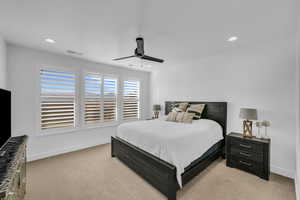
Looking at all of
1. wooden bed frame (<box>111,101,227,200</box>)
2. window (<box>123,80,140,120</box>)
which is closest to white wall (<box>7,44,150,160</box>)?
wooden bed frame (<box>111,101,227,200</box>)

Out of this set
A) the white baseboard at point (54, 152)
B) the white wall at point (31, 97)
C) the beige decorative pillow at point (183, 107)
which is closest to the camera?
the white wall at point (31, 97)

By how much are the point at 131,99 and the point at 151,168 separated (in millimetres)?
3184

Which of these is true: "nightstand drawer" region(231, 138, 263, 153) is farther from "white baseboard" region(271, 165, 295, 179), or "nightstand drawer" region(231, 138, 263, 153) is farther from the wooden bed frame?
"white baseboard" region(271, 165, 295, 179)

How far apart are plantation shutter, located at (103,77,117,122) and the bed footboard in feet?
5.30

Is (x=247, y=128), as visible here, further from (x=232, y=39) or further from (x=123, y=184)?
(x=123, y=184)

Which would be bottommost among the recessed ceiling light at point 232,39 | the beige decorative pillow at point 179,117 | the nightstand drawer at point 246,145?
the nightstand drawer at point 246,145

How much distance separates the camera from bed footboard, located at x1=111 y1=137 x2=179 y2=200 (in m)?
1.85

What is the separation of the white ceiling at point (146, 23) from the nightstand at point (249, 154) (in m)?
2.01

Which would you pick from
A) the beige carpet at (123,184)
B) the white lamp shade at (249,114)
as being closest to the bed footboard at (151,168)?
the beige carpet at (123,184)

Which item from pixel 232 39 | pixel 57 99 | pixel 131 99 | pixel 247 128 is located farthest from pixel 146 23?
pixel 131 99

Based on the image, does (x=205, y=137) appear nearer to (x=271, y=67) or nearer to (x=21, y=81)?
(x=271, y=67)

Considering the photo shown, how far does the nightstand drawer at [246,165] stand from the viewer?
2.43m

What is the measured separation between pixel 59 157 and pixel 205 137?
3.51 m

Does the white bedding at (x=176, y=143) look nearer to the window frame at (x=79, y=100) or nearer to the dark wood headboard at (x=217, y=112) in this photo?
the dark wood headboard at (x=217, y=112)
